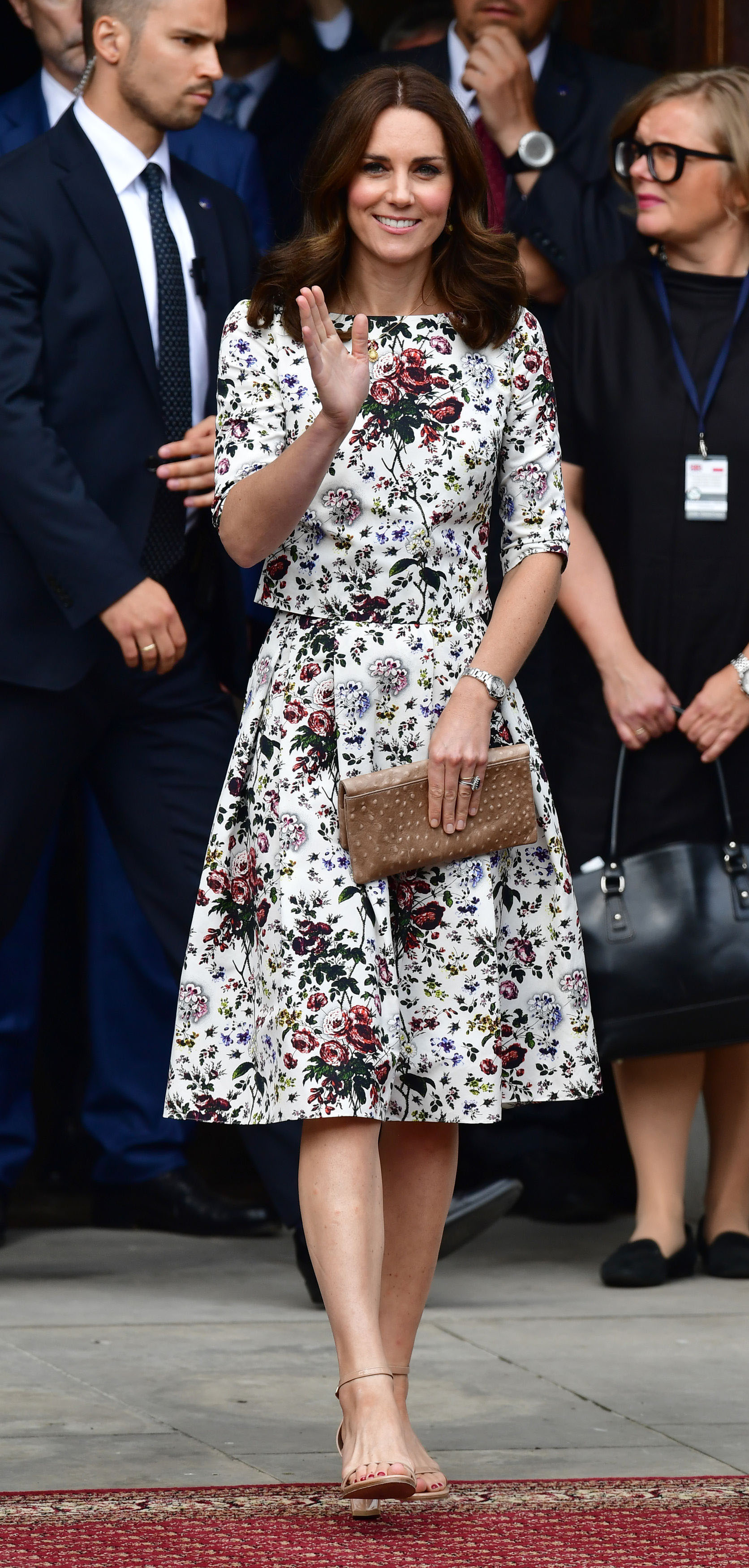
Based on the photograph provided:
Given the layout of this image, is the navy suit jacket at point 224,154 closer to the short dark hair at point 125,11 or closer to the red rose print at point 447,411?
the short dark hair at point 125,11

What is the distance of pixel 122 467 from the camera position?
4.29 meters

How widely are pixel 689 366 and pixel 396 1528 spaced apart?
8.01 ft

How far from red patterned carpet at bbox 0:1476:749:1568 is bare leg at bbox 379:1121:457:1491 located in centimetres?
24

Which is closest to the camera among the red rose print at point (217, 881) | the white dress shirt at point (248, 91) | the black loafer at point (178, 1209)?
the red rose print at point (217, 881)

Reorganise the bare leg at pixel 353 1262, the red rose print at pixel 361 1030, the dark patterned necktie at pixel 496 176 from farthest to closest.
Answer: the dark patterned necktie at pixel 496 176
the red rose print at pixel 361 1030
the bare leg at pixel 353 1262

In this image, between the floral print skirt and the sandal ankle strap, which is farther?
the floral print skirt

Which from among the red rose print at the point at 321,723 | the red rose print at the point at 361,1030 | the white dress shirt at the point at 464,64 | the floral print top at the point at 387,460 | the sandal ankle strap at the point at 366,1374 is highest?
the white dress shirt at the point at 464,64

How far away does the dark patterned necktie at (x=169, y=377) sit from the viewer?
170 inches

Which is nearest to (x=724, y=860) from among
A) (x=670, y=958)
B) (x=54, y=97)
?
(x=670, y=958)

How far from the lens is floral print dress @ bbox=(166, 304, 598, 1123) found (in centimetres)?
305

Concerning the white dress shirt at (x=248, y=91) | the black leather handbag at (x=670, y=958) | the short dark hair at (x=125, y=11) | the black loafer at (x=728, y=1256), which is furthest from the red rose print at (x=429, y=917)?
the white dress shirt at (x=248, y=91)

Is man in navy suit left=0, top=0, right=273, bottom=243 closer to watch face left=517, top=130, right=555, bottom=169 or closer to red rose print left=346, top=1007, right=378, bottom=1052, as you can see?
watch face left=517, top=130, right=555, bottom=169

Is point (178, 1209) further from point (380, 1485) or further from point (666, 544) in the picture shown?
point (380, 1485)

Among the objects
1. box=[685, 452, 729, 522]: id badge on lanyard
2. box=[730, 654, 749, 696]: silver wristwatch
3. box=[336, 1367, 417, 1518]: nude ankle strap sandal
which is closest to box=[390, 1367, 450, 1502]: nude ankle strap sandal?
box=[336, 1367, 417, 1518]: nude ankle strap sandal
